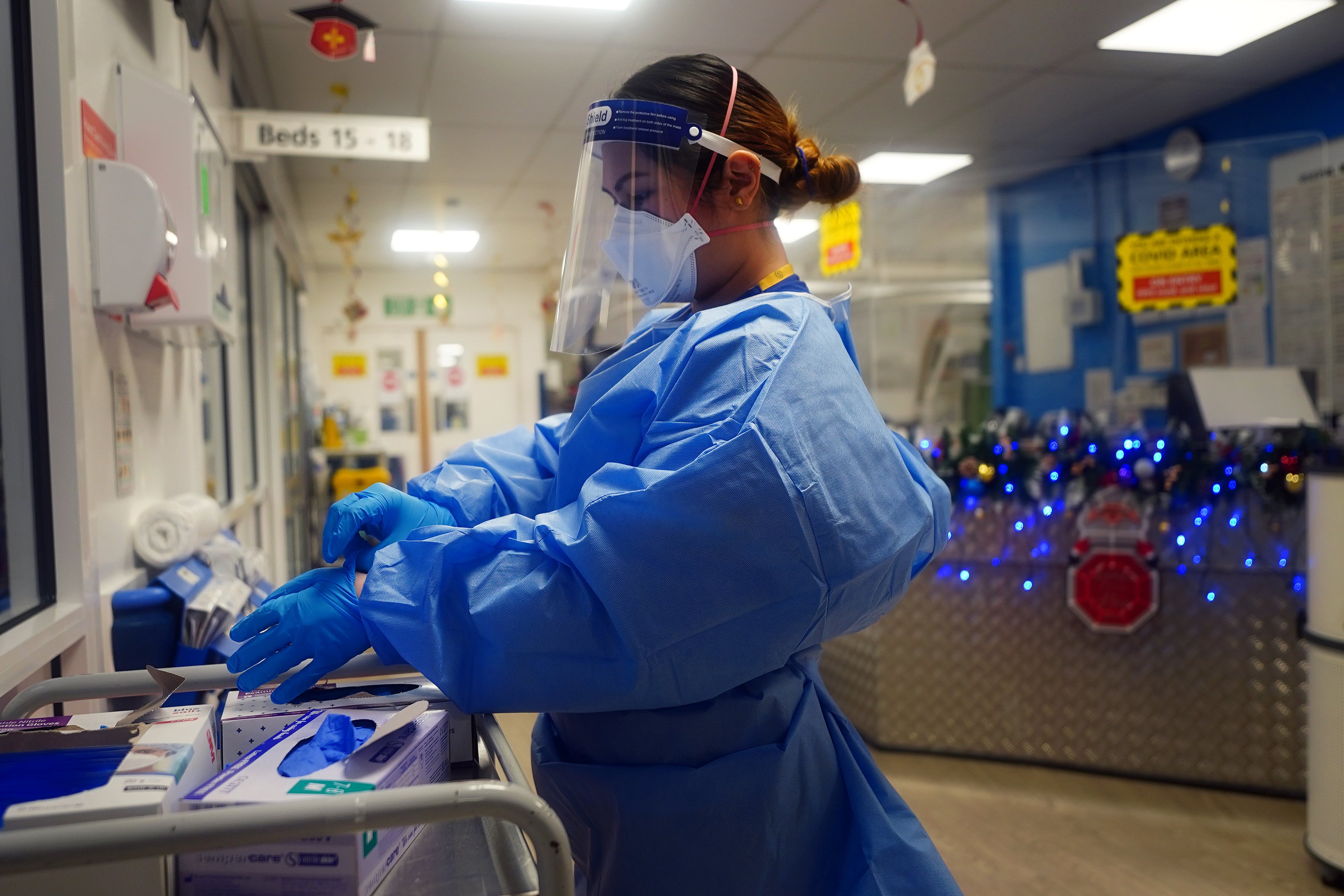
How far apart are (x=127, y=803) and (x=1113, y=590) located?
10.5 ft

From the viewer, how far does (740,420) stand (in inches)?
37.1

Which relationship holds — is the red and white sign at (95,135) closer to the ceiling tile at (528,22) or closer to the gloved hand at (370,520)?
the gloved hand at (370,520)

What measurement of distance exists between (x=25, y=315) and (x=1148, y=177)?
5261 mm

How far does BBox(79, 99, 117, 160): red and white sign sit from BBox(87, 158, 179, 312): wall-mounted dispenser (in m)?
0.05

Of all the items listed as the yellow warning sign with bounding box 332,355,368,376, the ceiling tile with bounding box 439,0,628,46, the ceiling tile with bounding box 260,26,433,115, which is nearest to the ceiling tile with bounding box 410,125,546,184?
the ceiling tile with bounding box 260,26,433,115

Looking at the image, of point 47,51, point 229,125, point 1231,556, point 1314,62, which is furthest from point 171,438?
point 1314,62

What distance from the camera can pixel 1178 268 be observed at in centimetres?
503

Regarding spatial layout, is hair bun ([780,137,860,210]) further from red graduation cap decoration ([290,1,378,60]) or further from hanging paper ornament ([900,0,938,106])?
red graduation cap decoration ([290,1,378,60])

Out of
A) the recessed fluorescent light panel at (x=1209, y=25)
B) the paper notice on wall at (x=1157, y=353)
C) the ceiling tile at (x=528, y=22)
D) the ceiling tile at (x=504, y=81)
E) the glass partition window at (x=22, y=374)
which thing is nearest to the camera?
the glass partition window at (x=22, y=374)

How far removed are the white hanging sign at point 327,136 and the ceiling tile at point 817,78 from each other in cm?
180

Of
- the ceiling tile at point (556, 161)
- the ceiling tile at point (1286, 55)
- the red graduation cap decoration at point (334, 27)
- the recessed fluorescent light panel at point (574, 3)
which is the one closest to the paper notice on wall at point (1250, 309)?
the ceiling tile at point (1286, 55)

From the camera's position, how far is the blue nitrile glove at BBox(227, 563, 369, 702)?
0.96m

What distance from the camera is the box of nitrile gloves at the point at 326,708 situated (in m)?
0.98

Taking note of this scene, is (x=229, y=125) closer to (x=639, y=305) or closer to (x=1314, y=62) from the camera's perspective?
Result: (x=639, y=305)
